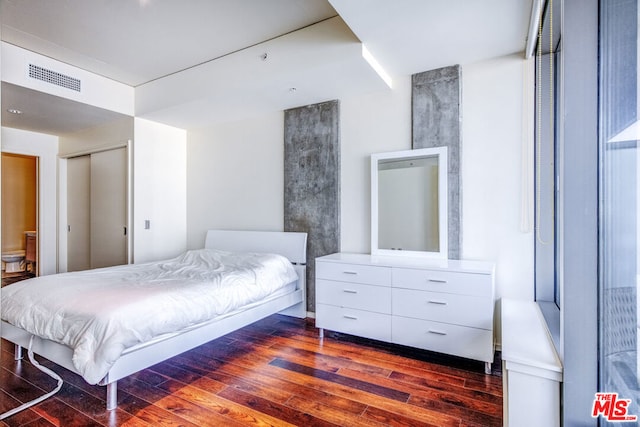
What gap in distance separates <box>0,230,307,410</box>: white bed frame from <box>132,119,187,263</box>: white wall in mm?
640

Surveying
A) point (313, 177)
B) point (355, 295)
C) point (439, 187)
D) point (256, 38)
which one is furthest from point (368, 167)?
point (256, 38)

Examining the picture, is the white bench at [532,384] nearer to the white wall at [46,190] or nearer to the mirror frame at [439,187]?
the mirror frame at [439,187]

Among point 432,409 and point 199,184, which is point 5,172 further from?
point 432,409

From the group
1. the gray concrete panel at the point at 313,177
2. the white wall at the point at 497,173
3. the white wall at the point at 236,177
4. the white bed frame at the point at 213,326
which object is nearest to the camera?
the white bed frame at the point at 213,326

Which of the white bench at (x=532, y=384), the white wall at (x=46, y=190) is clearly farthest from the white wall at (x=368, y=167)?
the white wall at (x=46, y=190)

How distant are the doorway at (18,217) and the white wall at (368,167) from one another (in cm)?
388

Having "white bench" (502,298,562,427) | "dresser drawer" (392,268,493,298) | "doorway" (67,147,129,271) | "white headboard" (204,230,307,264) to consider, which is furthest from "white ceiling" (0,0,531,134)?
"white bench" (502,298,562,427)

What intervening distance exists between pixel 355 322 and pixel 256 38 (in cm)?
273

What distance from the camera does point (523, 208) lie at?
255 centimetres

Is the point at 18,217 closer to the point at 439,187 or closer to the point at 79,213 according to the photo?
the point at 79,213

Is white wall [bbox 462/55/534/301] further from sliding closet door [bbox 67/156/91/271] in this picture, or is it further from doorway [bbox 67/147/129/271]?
sliding closet door [bbox 67/156/91/271]

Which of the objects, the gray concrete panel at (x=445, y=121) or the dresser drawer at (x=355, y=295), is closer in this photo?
the dresser drawer at (x=355, y=295)

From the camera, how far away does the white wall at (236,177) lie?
380 cm
